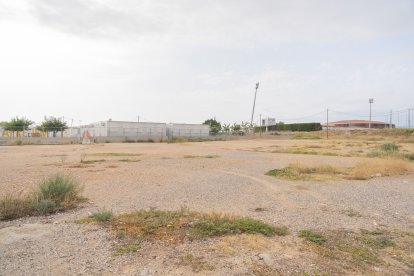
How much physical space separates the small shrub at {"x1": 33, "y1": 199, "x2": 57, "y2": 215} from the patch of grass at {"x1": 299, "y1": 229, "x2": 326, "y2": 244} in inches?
197

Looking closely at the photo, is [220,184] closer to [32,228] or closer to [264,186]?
[264,186]

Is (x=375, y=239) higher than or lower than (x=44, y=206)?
lower

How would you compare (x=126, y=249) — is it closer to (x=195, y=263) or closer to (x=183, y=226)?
(x=195, y=263)

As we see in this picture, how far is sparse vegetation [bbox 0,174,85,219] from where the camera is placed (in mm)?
6691

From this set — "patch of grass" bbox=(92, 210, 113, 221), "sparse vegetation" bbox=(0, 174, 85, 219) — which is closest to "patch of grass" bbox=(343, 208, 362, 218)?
"patch of grass" bbox=(92, 210, 113, 221)

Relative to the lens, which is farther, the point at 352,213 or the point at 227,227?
the point at 352,213

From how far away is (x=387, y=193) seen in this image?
9828 mm

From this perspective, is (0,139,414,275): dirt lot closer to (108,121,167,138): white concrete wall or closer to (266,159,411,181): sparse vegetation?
(266,159,411,181): sparse vegetation

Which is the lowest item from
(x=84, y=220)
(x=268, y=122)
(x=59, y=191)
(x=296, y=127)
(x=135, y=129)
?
(x=84, y=220)

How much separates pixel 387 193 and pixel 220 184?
16.4ft

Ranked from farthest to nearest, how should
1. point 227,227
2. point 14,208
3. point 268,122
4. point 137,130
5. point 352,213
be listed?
point 268,122 → point 137,130 → point 352,213 → point 14,208 → point 227,227

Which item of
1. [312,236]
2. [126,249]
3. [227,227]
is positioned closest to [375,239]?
[312,236]

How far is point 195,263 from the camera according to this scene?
4.43m

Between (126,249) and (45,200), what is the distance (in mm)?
3191
